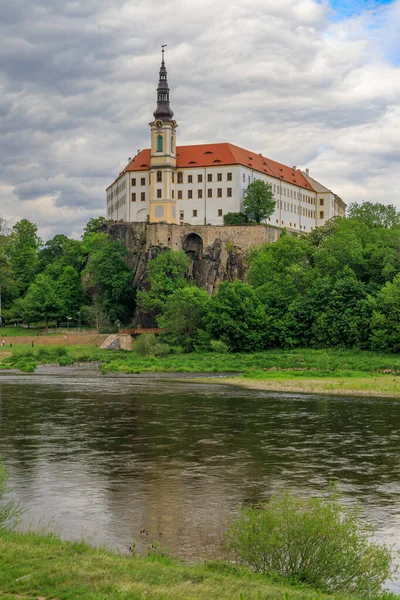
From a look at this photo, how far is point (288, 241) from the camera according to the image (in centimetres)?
8556

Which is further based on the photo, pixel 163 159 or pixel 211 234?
pixel 163 159

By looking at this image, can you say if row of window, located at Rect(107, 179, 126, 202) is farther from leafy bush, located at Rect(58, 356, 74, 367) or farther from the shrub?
leafy bush, located at Rect(58, 356, 74, 367)

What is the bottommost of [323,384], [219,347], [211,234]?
[323,384]

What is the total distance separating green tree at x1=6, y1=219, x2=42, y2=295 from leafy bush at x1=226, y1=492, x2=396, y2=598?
100346mm

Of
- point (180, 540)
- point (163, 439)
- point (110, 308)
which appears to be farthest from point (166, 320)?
point (180, 540)

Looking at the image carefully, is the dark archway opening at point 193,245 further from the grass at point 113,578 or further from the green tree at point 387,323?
the grass at point 113,578

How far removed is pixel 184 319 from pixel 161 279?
1028cm

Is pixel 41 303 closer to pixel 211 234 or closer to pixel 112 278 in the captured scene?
pixel 112 278

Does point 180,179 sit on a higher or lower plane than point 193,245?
higher

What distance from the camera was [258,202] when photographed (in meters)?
98.9

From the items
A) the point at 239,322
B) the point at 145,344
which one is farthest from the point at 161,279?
the point at 239,322

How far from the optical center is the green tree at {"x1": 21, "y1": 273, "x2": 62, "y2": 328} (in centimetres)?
9406

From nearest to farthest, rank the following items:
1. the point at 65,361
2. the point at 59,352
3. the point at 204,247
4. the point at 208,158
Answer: the point at 65,361, the point at 59,352, the point at 204,247, the point at 208,158

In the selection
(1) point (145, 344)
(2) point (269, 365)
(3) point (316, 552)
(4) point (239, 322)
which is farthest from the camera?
(1) point (145, 344)
